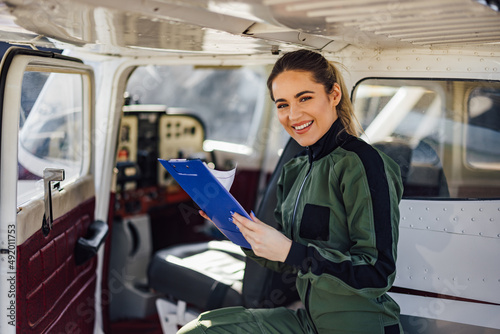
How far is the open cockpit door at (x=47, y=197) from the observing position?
175cm

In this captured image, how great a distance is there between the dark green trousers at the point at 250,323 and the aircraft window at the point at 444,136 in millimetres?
734

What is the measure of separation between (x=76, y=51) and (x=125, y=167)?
1325 millimetres

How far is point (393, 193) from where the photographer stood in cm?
162

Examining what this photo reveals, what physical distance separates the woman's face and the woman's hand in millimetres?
393

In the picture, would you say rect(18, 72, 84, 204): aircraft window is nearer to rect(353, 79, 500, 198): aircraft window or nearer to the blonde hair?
the blonde hair

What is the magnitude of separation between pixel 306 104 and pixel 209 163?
100 cm

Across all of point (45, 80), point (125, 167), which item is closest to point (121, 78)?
point (45, 80)

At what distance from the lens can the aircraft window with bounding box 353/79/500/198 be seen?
219 centimetres

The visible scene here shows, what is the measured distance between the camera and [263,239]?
5.17 feet

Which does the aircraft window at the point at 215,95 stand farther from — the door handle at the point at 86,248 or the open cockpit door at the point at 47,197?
the door handle at the point at 86,248

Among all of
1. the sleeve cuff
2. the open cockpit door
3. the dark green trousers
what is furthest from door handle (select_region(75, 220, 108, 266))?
the sleeve cuff

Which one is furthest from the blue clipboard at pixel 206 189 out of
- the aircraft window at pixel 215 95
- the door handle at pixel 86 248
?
the aircraft window at pixel 215 95

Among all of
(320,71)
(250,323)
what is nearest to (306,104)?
(320,71)

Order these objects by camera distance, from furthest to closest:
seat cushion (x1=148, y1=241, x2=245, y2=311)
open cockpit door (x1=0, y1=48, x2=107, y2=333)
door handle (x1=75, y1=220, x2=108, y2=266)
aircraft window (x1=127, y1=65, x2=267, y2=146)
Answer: aircraft window (x1=127, y1=65, x2=267, y2=146), seat cushion (x1=148, y1=241, x2=245, y2=311), door handle (x1=75, y1=220, x2=108, y2=266), open cockpit door (x1=0, y1=48, x2=107, y2=333)
